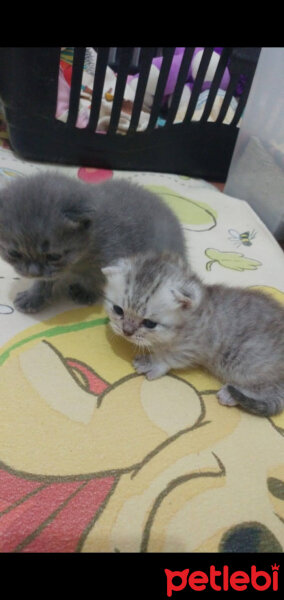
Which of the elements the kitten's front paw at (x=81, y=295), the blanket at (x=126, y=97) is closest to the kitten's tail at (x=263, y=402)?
the kitten's front paw at (x=81, y=295)

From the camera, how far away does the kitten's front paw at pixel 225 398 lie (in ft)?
3.69

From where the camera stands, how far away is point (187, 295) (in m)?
1.07

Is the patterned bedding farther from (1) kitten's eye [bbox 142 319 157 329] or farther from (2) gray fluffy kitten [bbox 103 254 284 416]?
(1) kitten's eye [bbox 142 319 157 329]

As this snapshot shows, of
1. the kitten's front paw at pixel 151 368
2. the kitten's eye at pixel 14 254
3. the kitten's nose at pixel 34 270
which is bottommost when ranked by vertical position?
the kitten's front paw at pixel 151 368

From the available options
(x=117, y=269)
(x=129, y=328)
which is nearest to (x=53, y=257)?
(x=117, y=269)

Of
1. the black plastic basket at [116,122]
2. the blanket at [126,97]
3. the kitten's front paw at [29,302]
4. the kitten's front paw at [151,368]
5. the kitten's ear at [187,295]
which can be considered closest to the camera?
the kitten's ear at [187,295]

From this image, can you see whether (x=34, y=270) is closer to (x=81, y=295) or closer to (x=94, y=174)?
(x=81, y=295)

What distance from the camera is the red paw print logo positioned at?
2016mm

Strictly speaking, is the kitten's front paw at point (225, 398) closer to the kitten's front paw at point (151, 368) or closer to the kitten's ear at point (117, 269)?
the kitten's front paw at point (151, 368)

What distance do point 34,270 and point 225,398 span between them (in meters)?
0.59

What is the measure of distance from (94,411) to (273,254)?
100cm
